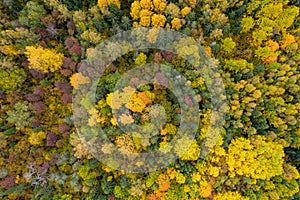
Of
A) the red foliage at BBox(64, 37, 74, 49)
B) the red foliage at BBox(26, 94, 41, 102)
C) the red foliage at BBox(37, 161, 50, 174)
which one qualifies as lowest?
the red foliage at BBox(37, 161, 50, 174)

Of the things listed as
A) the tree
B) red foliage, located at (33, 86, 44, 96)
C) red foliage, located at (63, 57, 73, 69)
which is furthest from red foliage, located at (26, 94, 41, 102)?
red foliage, located at (63, 57, 73, 69)

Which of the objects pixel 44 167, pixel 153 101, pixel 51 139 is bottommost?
pixel 44 167

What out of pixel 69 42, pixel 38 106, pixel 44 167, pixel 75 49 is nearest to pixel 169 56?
pixel 75 49

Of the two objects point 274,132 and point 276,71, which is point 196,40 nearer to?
point 276,71

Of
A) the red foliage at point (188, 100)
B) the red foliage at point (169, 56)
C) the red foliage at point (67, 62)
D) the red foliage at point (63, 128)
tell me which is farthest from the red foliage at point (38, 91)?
the red foliage at point (188, 100)

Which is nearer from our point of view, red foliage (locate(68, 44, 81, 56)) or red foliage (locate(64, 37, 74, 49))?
red foliage (locate(68, 44, 81, 56))

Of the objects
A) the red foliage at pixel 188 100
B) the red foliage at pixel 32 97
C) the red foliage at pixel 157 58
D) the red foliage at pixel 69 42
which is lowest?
the red foliage at pixel 32 97

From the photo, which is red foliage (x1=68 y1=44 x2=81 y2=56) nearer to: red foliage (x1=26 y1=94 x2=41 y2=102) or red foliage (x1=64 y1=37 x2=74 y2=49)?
red foliage (x1=64 y1=37 x2=74 y2=49)

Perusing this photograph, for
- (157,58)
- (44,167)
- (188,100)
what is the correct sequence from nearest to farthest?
1. (188,100)
2. (157,58)
3. (44,167)

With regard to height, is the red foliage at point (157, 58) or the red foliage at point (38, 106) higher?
the red foliage at point (157, 58)

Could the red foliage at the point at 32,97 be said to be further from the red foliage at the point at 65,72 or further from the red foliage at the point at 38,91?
the red foliage at the point at 65,72

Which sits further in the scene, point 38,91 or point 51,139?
point 38,91

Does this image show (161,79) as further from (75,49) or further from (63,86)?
(63,86)
